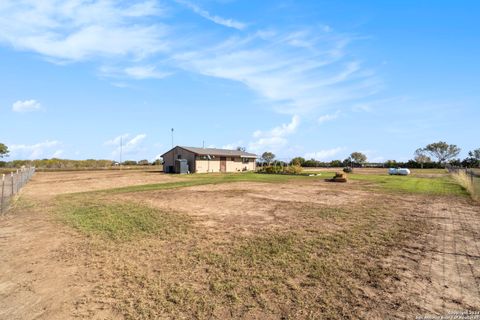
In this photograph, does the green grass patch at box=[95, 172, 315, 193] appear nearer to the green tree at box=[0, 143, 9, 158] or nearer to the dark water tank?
the dark water tank

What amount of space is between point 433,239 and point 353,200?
23.9ft

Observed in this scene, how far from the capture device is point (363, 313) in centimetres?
448

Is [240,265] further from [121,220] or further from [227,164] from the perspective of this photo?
[227,164]

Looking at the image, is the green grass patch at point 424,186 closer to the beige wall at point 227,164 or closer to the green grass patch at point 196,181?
the green grass patch at point 196,181

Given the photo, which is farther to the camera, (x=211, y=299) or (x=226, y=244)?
(x=226, y=244)

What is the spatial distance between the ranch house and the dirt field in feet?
111

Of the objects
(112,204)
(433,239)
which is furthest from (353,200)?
(112,204)

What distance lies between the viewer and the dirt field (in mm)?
4719

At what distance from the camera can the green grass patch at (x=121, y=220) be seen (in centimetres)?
923

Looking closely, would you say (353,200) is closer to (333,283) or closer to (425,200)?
(425,200)

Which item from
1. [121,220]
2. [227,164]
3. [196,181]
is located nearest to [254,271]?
[121,220]

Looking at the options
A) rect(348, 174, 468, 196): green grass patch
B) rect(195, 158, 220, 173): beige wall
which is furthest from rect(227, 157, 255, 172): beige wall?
rect(348, 174, 468, 196): green grass patch

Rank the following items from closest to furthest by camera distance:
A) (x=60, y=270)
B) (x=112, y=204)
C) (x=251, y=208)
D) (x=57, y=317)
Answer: (x=57, y=317) → (x=60, y=270) → (x=251, y=208) → (x=112, y=204)

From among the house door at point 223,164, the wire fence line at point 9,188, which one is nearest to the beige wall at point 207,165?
the house door at point 223,164
